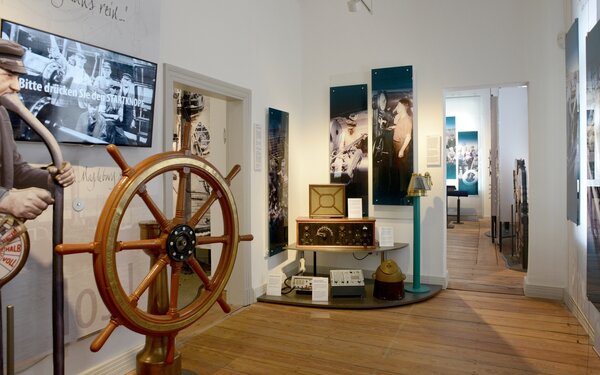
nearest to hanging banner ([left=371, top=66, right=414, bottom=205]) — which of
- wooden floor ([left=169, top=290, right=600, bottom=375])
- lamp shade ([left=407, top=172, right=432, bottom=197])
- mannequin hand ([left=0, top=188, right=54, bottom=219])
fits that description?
lamp shade ([left=407, top=172, right=432, bottom=197])

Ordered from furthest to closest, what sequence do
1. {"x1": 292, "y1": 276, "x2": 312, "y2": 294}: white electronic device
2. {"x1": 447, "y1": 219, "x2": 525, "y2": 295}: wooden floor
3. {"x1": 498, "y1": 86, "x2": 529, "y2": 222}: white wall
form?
{"x1": 498, "y1": 86, "x2": 529, "y2": 222}: white wall
{"x1": 447, "y1": 219, "x2": 525, "y2": 295}: wooden floor
{"x1": 292, "y1": 276, "x2": 312, "y2": 294}: white electronic device

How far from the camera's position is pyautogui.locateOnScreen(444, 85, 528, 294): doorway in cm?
594

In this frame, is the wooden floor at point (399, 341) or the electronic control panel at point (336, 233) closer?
the wooden floor at point (399, 341)

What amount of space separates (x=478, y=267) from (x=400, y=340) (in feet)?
10.4

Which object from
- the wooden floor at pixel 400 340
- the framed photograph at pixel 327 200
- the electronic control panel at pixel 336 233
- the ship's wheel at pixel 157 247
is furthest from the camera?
the framed photograph at pixel 327 200

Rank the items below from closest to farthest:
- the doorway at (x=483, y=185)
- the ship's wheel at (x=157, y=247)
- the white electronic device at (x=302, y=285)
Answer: the ship's wheel at (x=157, y=247)
the white electronic device at (x=302, y=285)
the doorway at (x=483, y=185)

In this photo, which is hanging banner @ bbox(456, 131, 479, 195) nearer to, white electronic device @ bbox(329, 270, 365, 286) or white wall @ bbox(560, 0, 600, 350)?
white wall @ bbox(560, 0, 600, 350)

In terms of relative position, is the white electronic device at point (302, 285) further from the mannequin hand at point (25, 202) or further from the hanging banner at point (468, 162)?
the hanging banner at point (468, 162)

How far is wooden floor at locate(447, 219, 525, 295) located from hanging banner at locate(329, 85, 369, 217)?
60.6 inches

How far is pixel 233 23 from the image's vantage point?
14.0 ft

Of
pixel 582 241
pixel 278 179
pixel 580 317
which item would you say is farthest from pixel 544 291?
pixel 278 179

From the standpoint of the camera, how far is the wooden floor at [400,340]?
3066mm

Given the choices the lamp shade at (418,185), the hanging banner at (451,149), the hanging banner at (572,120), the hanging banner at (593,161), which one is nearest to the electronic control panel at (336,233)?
the lamp shade at (418,185)

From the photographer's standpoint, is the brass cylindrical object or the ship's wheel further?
the brass cylindrical object
